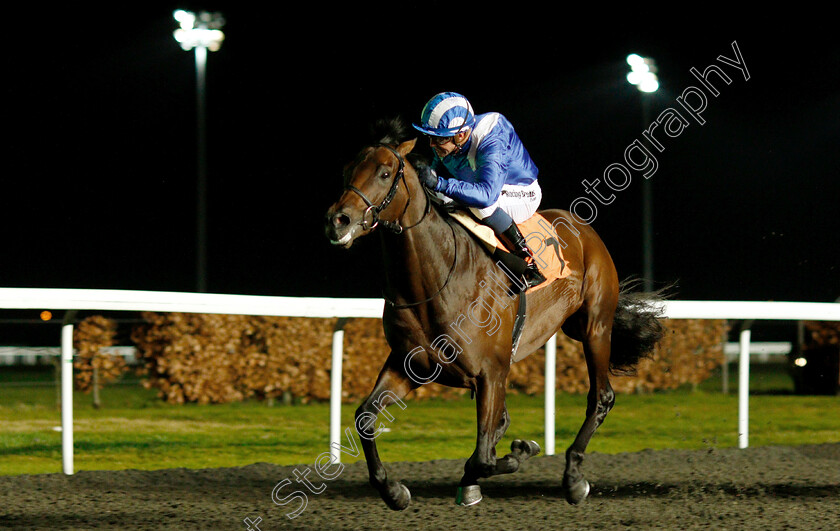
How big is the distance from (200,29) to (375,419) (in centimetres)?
Answer: 907

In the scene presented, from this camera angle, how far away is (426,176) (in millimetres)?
3479

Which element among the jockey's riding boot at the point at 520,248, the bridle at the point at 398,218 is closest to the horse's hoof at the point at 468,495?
the bridle at the point at 398,218

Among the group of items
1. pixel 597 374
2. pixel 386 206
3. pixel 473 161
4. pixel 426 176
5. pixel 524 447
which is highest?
pixel 473 161

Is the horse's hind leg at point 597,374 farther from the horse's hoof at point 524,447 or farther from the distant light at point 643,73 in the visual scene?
the distant light at point 643,73

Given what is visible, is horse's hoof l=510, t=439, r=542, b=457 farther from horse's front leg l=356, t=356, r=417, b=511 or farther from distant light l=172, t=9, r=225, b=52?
distant light l=172, t=9, r=225, b=52

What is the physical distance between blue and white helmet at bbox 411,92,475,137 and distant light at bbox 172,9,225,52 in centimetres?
848

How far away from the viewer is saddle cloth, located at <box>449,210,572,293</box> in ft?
12.0

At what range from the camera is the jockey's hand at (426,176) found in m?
3.48

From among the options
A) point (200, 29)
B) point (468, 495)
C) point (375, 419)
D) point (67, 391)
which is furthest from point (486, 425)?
point (200, 29)

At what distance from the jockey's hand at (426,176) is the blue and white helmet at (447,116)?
212 mm

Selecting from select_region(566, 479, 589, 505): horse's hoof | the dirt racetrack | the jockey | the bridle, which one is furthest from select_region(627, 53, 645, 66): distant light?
the bridle

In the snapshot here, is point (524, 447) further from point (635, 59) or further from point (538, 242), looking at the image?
point (635, 59)

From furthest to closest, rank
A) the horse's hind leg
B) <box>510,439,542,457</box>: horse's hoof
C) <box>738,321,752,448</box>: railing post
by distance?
<box>738,321,752,448</box>: railing post < the horse's hind leg < <box>510,439,542,457</box>: horse's hoof

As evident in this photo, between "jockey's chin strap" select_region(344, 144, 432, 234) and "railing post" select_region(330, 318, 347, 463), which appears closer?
"jockey's chin strap" select_region(344, 144, 432, 234)
